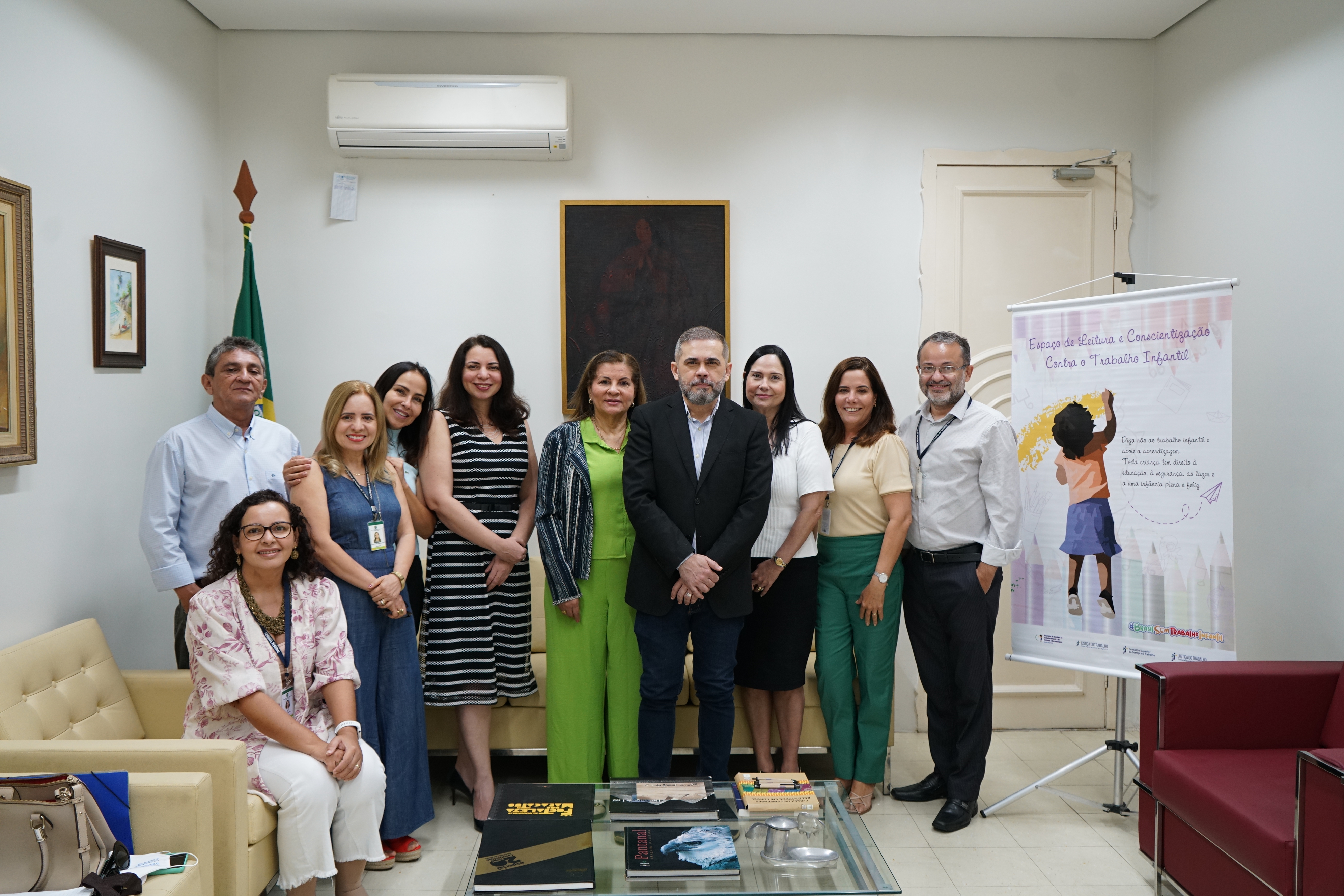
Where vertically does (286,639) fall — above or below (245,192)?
below

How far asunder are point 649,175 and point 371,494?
6.86 ft

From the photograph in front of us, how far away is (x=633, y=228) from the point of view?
406cm

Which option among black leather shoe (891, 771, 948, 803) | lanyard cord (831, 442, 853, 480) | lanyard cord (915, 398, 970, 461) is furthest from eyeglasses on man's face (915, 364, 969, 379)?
black leather shoe (891, 771, 948, 803)

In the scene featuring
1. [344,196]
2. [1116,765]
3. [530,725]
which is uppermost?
[344,196]

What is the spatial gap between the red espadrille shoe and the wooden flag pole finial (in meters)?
2.53

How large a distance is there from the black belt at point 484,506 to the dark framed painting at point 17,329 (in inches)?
50.6

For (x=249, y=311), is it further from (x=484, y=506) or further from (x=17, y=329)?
(x=484, y=506)

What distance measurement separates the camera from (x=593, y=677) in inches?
118

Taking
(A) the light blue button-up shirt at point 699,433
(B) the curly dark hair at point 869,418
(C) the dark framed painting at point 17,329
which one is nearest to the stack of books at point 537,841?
(A) the light blue button-up shirt at point 699,433

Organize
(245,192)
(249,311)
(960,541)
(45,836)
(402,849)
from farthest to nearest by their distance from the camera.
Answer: (249,311), (245,192), (960,541), (402,849), (45,836)

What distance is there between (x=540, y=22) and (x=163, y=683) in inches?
119

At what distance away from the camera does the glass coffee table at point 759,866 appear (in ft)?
6.56

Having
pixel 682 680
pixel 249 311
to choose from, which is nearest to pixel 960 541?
pixel 682 680

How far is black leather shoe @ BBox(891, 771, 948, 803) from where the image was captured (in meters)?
3.31
